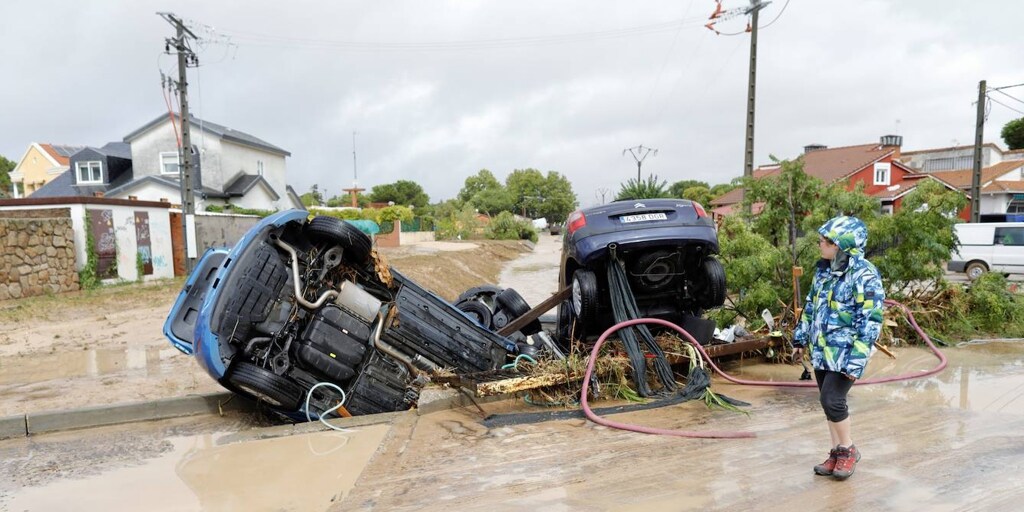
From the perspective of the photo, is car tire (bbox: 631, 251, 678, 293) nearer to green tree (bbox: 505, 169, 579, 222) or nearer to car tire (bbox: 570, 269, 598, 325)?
car tire (bbox: 570, 269, 598, 325)

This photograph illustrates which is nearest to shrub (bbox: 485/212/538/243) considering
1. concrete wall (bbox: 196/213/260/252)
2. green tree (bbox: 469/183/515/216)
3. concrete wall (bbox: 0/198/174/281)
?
concrete wall (bbox: 196/213/260/252)

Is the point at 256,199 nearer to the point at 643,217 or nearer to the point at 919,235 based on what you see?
the point at 919,235

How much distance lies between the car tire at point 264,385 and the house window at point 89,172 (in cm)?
4150

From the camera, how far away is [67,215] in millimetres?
16391

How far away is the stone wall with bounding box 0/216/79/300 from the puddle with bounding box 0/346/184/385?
24.1 feet

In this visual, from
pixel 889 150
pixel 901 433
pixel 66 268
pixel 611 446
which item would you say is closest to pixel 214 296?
pixel 611 446

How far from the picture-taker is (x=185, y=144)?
1875 centimetres

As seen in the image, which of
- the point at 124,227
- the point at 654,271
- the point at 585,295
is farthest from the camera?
the point at 124,227

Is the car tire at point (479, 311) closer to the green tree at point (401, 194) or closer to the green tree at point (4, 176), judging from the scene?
the green tree at point (4, 176)

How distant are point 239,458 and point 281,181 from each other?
41954mm

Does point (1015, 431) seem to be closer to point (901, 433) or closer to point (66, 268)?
point (901, 433)

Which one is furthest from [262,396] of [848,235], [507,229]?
[507,229]

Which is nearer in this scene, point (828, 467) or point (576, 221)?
point (828, 467)

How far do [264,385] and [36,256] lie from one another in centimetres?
1438
